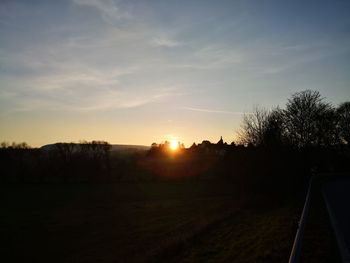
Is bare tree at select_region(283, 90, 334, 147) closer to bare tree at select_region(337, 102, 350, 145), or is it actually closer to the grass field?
bare tree at select_region(337, 102, 350, 145)

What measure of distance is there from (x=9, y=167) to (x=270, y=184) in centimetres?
5761

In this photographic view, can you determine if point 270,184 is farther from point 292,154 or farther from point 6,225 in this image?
point 6,225

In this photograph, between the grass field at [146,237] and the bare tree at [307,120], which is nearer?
the grass field at [146,237]

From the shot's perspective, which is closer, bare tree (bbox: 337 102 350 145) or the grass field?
the grass field

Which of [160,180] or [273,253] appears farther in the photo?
[160,180]

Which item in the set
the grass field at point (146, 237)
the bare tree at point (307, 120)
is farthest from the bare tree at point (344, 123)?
the grass field at point (146, 237)

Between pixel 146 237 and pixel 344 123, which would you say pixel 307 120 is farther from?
pixel 146 237

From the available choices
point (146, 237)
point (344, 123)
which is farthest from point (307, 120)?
point (146, 237)

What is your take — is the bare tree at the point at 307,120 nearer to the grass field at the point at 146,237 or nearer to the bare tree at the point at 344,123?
the bare tree at the point at 344,123

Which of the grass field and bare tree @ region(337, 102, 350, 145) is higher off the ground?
bare tree @ region(337, 102, 350, 145)

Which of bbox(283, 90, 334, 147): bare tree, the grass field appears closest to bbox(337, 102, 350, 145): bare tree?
bbox(283, 90, 334, 147): bare tree

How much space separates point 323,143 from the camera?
60375 mm

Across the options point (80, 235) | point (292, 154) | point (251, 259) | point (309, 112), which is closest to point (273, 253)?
point (251, 259)

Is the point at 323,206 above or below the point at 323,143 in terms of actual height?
below
